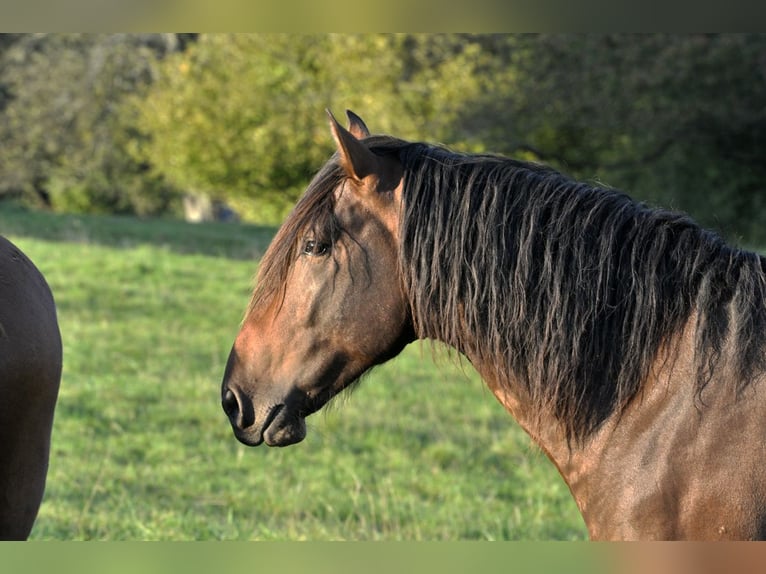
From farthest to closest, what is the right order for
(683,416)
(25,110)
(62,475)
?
1. (25,110)
2. (62,475)
3. (683,416)

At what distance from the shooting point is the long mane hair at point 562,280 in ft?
8.05

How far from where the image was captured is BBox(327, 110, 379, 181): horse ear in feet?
8.41

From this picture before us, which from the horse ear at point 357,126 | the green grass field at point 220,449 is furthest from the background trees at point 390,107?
the horse ear at point 357,126

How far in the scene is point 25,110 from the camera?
2902cm

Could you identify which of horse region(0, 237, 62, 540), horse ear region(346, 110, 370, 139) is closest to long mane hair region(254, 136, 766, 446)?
horse ear region(346, 110, 370, 139)

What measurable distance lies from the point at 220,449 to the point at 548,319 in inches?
230

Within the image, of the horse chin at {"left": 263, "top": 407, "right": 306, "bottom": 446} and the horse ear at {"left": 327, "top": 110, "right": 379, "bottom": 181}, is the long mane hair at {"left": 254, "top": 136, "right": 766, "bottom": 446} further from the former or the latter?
the horse chin at {"left": 263, "top": 407, "right": 306, "bottom": 446}

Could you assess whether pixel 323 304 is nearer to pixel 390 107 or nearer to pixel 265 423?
pixel 265 423

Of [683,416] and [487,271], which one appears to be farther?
[487,271]

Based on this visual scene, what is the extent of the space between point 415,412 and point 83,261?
5747 mm

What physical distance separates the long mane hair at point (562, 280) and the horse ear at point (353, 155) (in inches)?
3.1

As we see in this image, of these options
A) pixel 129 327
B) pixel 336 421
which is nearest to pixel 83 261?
pixel 129 327

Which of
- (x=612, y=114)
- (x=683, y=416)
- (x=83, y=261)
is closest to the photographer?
(x=683, y=416)

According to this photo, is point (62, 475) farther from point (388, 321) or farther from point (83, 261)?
point (83, 261)
